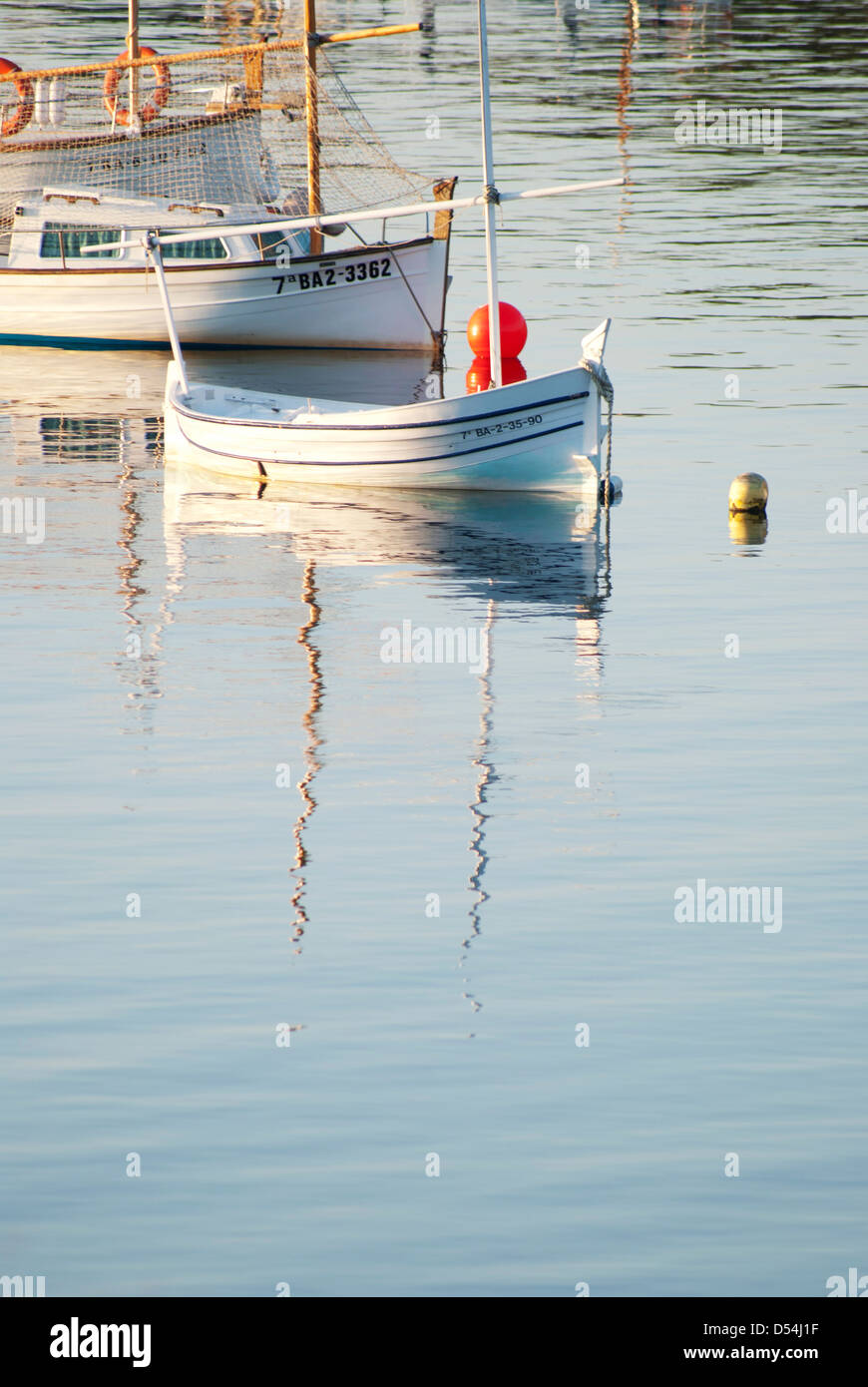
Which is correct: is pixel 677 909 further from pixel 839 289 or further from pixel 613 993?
pixel 839 289

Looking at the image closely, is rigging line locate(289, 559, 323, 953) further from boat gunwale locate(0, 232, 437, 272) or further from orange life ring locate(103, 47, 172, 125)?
orange life ring locate(103, 47, 172, 125)

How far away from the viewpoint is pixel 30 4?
4080 inches

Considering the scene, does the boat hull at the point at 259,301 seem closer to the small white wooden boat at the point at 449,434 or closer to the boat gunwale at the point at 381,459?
the small white wooden boat at the point at 449,434

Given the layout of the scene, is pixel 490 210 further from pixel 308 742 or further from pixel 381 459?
pixel 308 742

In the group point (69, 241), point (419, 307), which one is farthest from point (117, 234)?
point (419, 307)

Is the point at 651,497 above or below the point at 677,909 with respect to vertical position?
above

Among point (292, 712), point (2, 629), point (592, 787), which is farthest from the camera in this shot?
point (2, 629)

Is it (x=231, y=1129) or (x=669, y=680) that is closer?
(x=231, y=1129)

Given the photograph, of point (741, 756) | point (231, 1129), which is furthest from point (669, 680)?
point (231, 1129)

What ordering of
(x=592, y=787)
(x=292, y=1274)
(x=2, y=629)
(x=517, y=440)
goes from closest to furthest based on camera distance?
(x=292, y=1274) < (x=592, y=787) < (x=2, y=629) < (x=517, y=440)

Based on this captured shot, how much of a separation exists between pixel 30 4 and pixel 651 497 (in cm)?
8385

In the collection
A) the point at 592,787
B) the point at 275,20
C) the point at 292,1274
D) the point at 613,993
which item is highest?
the point at 275,20

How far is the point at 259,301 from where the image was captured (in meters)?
39.2

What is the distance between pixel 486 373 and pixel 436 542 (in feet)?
22.3
